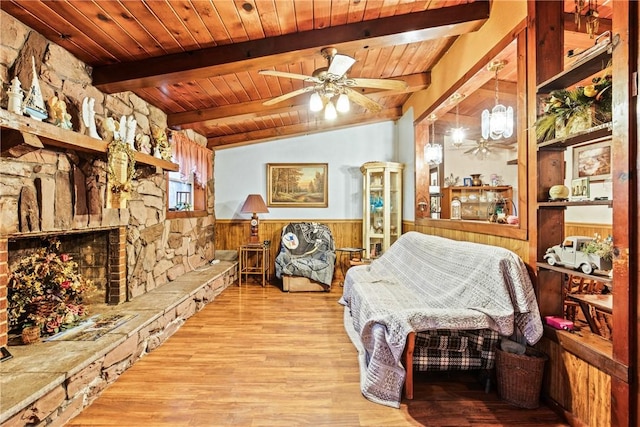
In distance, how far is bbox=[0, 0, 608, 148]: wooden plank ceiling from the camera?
6.76ft

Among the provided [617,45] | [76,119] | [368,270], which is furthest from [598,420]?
[76,119]

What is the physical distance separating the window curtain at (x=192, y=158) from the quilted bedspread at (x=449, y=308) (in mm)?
3052

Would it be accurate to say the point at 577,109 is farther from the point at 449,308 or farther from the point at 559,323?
the point at 449,308

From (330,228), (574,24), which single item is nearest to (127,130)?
(330,228)

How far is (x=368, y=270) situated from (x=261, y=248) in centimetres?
201

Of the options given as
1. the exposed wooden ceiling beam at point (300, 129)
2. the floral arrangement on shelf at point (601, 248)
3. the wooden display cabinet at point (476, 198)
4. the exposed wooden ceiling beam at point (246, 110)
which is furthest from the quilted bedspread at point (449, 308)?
the exposed wooden ceiling beam at point (300, 129)

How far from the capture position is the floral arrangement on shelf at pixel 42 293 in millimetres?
A: 2258

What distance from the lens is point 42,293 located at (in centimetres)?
235

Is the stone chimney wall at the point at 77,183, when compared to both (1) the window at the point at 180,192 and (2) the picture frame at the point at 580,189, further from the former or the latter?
(2) the picture frame at the point at 580,189

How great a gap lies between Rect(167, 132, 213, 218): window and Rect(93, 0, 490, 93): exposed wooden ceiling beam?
1.50 meters

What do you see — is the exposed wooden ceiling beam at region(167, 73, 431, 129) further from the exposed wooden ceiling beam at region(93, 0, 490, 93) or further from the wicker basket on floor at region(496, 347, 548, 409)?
the wicker basket on floor at region(496, 347, 548, 409)

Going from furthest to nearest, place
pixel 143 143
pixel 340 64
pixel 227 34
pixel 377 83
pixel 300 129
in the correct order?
pixel 300 129
pixel 143 143
pixel 377 83
pixel 227 34
pixel 340 64

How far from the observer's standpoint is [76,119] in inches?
98.5

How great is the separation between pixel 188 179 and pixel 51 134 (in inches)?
106
